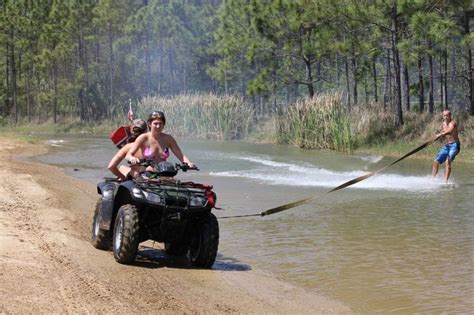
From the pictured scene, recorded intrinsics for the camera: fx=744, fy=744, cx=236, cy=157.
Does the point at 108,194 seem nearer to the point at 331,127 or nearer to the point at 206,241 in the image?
the point at 206,241

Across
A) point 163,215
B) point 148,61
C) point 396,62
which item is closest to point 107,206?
point 163,215

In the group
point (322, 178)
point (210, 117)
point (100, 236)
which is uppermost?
point (210, 117)

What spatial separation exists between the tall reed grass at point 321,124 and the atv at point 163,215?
22633 mm

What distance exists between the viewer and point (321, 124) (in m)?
33.3

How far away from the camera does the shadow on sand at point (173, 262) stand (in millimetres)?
9203

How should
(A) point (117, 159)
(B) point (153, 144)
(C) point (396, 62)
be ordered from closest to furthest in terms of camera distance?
(B) point (153, 144), (A) point (117, 159), (C) point (396, 62)

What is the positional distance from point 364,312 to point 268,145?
3075 centimetres

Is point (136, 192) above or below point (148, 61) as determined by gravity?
below

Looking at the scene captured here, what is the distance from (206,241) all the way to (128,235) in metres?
0.93

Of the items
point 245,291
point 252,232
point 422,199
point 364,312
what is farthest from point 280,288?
point 422,199

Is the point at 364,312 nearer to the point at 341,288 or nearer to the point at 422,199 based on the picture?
the point at 341,288

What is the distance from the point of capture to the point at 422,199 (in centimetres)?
1584

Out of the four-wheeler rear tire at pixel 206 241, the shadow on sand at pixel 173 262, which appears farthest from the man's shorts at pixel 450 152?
the four-wheeler rear tire at pixel 206 241

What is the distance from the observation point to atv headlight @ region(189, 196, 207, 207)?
8.59m
